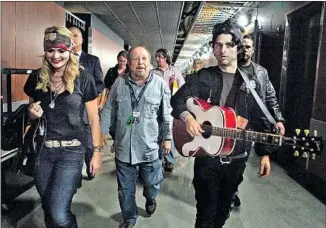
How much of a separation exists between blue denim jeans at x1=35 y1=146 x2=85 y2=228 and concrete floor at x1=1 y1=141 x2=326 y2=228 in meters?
0.46

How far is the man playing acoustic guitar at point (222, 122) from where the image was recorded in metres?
1.33

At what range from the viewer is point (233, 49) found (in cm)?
128

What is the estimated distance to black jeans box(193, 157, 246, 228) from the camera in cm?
136

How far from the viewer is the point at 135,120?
5.36 feet

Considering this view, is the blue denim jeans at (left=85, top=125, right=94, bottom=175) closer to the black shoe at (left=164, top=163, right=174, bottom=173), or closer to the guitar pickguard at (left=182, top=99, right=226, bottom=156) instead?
the guitar pickguard at (left=182, top=99, right=226, bottom=156)

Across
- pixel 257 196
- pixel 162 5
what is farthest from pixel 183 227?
pixel 162 5

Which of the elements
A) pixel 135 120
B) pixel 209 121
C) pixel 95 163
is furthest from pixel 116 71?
pixel 209 121

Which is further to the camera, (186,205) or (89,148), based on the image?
(186,205)

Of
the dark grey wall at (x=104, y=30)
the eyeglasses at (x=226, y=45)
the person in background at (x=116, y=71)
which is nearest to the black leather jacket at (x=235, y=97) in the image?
the eyeglasses at (x=226, y=45)

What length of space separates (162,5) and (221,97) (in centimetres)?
162

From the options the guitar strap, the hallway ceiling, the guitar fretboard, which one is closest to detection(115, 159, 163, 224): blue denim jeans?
the guitar fretboard

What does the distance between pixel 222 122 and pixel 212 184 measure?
27cm

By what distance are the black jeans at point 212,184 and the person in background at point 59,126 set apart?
0.53 meters

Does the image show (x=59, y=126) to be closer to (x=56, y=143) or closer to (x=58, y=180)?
(x=56, y=143)
